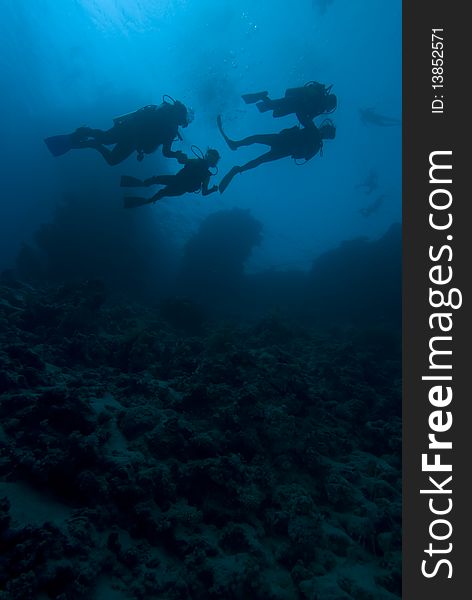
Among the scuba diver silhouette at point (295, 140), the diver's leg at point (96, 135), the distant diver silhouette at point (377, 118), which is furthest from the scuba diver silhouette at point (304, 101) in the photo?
the distant diver silhouette at point (377, 118)

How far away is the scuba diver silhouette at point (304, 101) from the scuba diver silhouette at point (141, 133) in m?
2.00

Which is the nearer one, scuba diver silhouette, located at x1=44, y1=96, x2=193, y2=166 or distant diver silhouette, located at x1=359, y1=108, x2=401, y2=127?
scuba diver silhouette, located at x1=44, y1=96, x2=193, y2=166

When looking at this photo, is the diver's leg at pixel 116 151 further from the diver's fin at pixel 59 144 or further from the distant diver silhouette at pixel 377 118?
the distant diver silhouette at pixel 377 118

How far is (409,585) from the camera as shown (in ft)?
10.6

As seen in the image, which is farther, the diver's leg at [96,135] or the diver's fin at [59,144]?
the diver's fin at [59,144]

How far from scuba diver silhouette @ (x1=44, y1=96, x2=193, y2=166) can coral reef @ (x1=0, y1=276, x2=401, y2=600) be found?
571cm

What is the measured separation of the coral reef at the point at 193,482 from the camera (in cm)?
297

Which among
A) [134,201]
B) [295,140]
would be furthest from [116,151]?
[295,140]

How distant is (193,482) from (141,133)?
343 inches

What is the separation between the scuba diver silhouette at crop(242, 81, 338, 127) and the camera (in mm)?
8531

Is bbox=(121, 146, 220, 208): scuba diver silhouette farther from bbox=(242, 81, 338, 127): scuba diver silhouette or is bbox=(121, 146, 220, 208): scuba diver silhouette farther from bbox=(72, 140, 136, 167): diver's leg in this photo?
bbox=(242, 81, 338, 127): scuba diver silhouette

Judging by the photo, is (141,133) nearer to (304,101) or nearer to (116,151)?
(116,151)

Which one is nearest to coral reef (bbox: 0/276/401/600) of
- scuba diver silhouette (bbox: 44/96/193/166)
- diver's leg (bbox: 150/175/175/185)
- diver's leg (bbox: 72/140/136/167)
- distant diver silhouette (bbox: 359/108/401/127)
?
diver's leg (bbox: 150/175/175/185)

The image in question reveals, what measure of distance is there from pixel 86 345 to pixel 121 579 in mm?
4978
